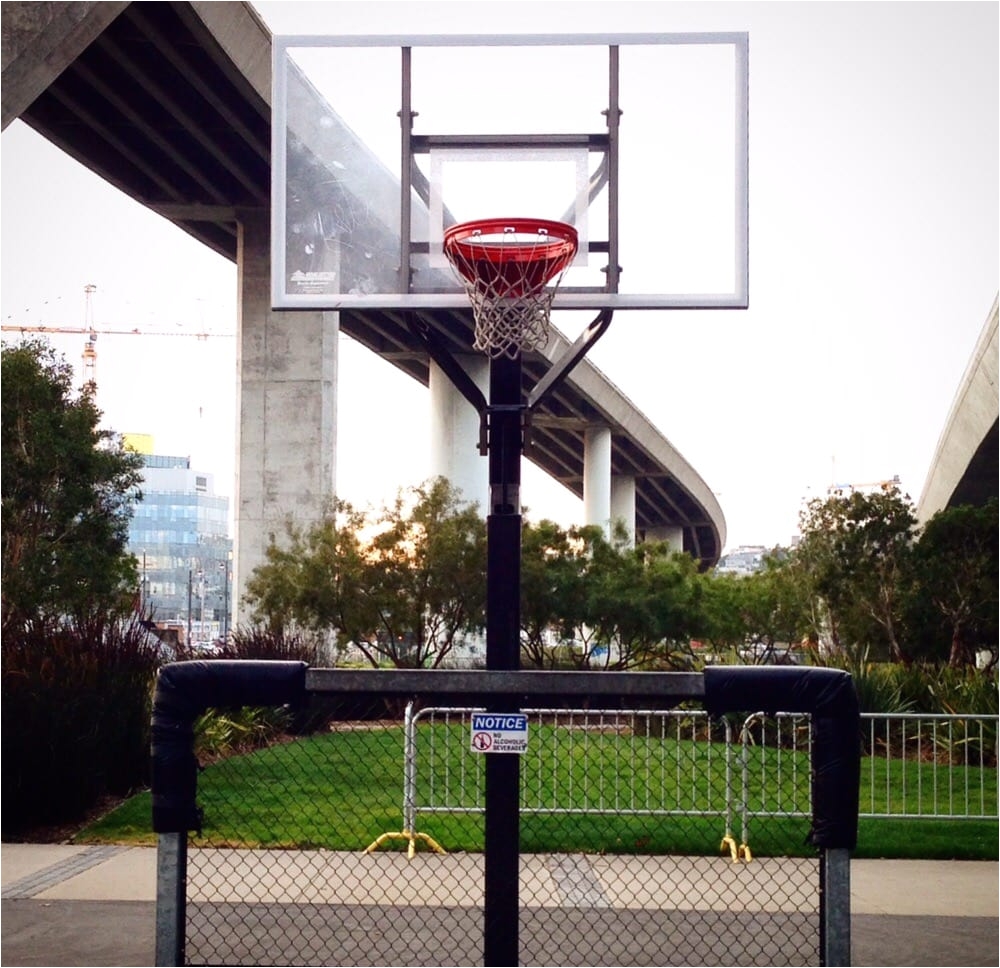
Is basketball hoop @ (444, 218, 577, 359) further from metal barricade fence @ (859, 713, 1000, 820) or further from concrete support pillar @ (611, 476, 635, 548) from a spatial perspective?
concrete support pillar @ (611, 476, 635, 548)

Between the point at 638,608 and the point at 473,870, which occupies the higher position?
the point at 638,608

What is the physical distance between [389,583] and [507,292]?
18.1 metres

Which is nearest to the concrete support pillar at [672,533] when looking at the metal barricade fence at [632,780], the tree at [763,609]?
the tree at [763,609]

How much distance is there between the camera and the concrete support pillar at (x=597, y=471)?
174 feet

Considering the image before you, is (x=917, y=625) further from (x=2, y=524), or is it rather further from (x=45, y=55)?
(x=45, y=55)

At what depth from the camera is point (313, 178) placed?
303 inches

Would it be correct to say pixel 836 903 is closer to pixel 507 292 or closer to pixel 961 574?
pixel 507 292

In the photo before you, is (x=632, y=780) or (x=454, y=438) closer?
(x=632, y=780)

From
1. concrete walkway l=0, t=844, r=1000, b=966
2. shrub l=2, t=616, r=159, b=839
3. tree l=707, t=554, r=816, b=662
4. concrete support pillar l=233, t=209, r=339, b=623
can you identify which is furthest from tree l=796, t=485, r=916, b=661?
shrub l=2, t=616, r=159, b=839

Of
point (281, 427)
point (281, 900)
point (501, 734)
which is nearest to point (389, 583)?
point (281, 427)

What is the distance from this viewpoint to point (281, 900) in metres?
8.20

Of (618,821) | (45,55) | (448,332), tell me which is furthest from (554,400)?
(618,821)

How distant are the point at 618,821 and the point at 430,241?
6101 mm

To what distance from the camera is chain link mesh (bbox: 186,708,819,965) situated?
23.6ft
